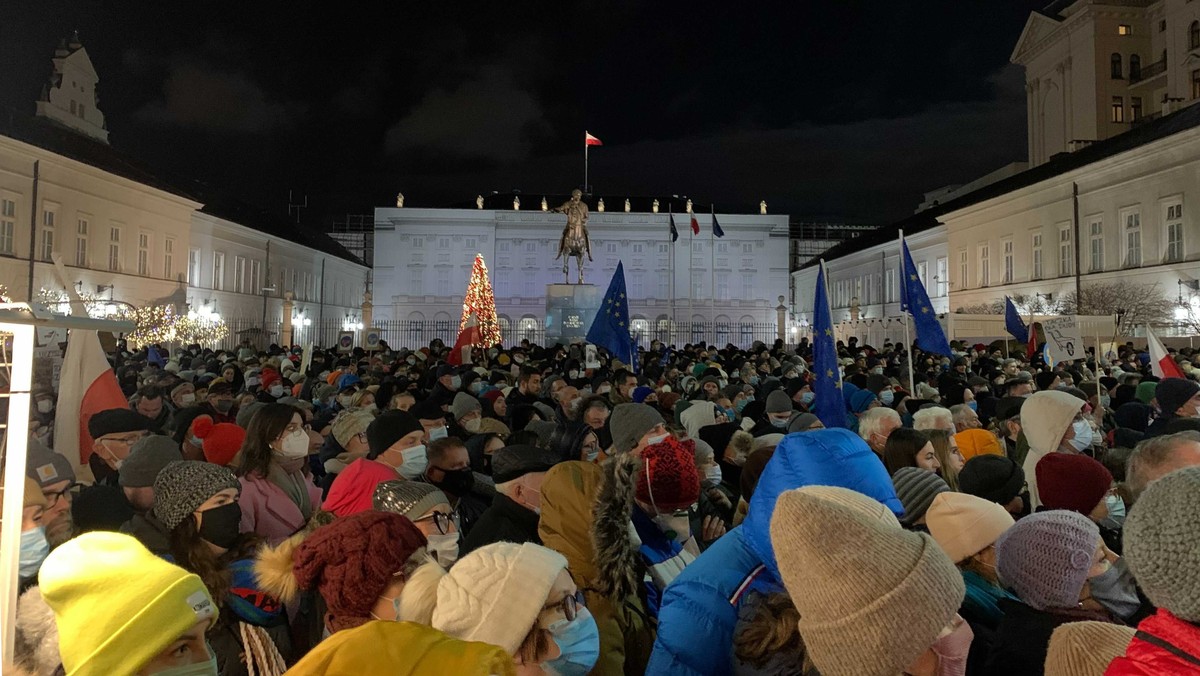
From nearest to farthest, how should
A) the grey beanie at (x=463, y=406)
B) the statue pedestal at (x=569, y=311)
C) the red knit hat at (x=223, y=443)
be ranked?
1. the red knit hat at (x=223, y=443)
2. the grey beanie at (x=463, y=406)
3. the statue pedestal at (x=569, y=311)

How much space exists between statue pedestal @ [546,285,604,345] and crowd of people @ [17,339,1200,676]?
95.3ft

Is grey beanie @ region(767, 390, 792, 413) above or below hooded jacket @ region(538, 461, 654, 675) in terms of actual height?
above

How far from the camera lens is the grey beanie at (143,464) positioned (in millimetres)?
4457

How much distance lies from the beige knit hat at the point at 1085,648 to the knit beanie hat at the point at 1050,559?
0.73 meters

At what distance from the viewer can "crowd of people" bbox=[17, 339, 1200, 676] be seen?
1860 mm

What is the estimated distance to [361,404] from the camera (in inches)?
336

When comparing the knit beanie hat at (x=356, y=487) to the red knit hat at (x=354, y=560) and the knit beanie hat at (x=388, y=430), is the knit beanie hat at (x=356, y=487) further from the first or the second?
the red knit hat at (x=354, y=560)

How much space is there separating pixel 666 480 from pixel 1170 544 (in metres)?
2.01

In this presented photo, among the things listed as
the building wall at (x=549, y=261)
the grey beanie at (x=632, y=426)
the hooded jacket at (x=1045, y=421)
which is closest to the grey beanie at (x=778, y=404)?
the hooded jacket at (x=1045, y=421)

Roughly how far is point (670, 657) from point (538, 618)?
0.49 m

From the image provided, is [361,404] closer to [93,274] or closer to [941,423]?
[941,423]

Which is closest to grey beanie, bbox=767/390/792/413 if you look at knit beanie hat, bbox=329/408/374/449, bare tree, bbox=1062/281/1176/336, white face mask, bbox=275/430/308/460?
knit beanie hat, bbox=329/408/374/449

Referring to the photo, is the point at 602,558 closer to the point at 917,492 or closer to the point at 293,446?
the point at 917,492

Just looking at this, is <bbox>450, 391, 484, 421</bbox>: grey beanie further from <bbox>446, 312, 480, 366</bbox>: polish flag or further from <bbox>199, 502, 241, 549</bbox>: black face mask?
<bbox>446, 312, 480, 366</bbox>: polish flag
